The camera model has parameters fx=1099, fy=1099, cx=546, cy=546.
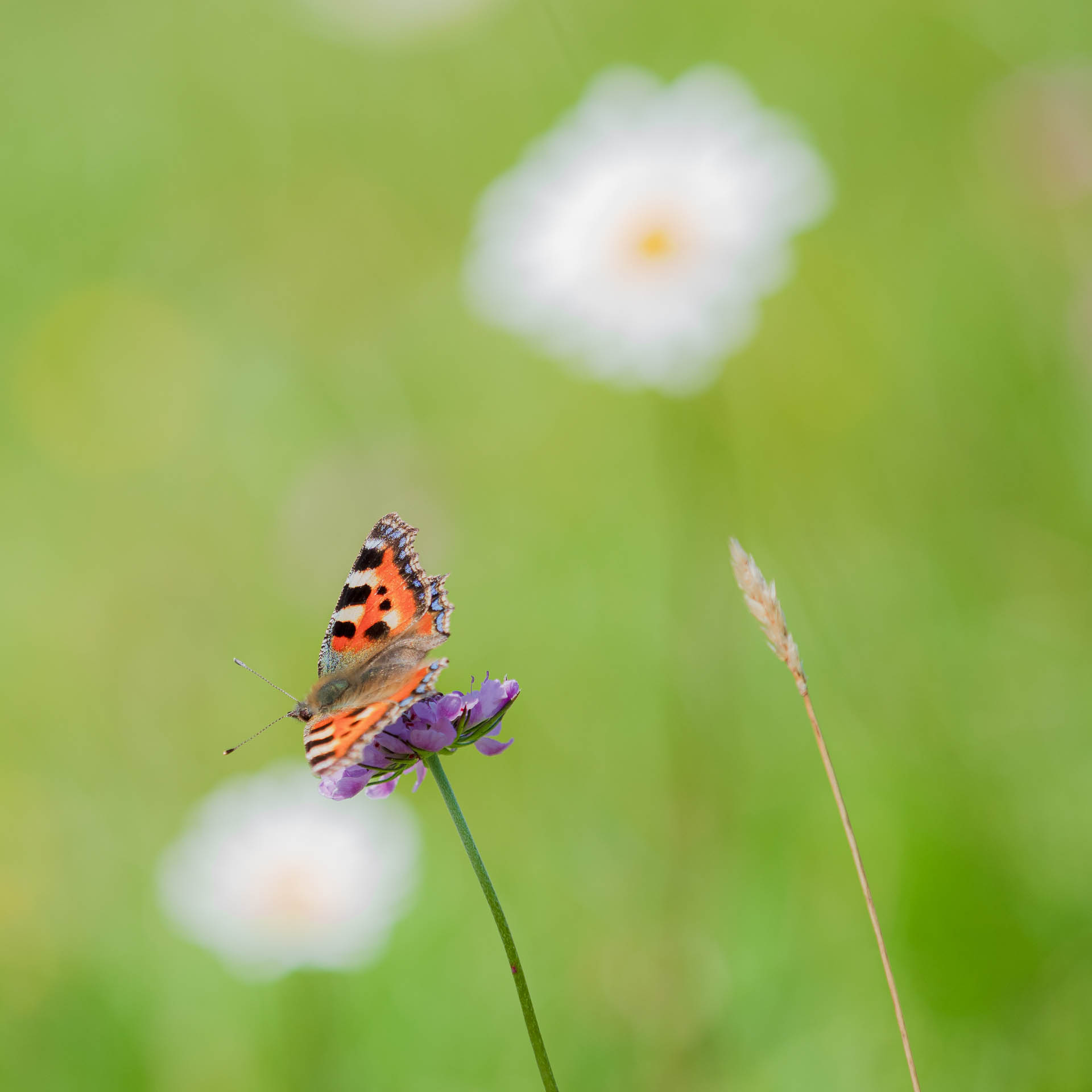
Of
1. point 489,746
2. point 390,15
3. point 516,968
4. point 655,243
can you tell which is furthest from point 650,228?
point 390,15

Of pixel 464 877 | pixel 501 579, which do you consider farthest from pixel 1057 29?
pixel 464 877

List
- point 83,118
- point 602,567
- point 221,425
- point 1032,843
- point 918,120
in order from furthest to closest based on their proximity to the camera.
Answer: point 83,118 → point 221,425 → point 918,120 → point 602,567 → point 1032,843

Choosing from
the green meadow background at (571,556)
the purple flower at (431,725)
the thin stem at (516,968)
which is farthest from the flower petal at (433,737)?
the green meadow background at (571,556)

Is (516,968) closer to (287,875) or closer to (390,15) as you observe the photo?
(287,875)

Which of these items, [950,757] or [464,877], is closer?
[950,757]

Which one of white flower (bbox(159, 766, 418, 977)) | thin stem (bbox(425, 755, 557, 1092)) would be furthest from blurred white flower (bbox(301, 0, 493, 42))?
thin stem (bbox(425, 755, 557, 1092))

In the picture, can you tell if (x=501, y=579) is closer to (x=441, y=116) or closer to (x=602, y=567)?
(x=602, y=567)

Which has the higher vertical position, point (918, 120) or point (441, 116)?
point (441, 116)
